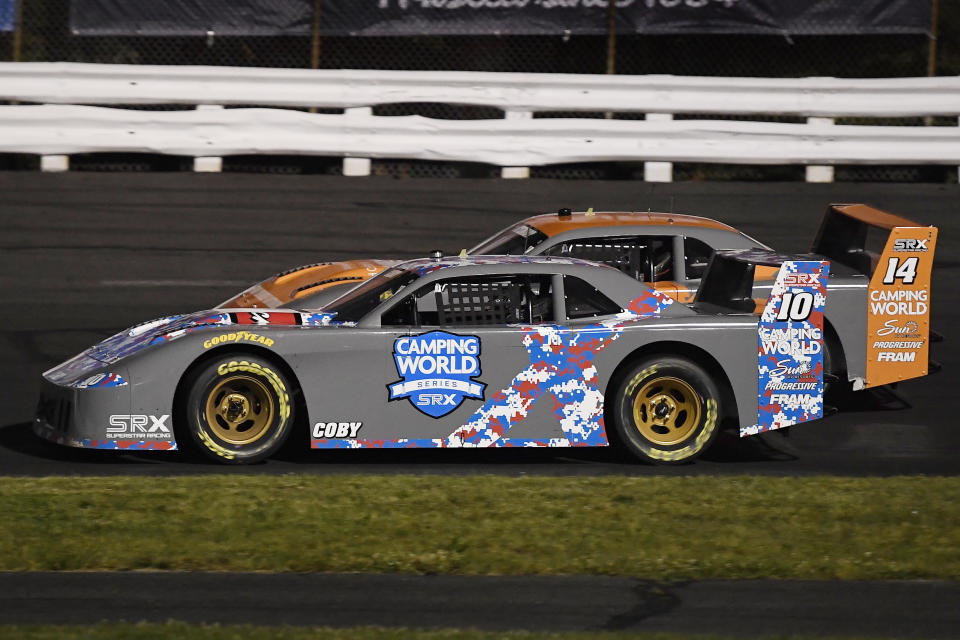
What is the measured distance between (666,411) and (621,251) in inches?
88.9

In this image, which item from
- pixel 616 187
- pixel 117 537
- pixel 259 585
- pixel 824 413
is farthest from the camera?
pixel 616 187

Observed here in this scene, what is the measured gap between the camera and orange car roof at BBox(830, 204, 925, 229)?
9.99 metres

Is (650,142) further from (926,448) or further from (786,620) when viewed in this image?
(786,620)

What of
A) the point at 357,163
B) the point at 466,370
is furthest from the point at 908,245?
the point at 357,163

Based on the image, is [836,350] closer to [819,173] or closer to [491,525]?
[491,525]

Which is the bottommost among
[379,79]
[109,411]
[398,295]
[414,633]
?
[414,633]

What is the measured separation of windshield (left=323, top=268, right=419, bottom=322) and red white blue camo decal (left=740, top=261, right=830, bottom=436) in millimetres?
2153

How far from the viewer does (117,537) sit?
6609mm

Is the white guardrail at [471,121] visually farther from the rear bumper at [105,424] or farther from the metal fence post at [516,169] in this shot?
the rear bumper at [105,424]

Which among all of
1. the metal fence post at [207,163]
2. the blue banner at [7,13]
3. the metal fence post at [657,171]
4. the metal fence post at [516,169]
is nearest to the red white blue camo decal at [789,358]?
the metal fence post at [657,171]

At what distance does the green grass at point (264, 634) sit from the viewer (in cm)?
539

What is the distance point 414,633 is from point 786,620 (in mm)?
1493

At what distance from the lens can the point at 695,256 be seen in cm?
1064

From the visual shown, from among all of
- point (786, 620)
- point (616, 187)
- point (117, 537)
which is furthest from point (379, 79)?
point (786, 620)
